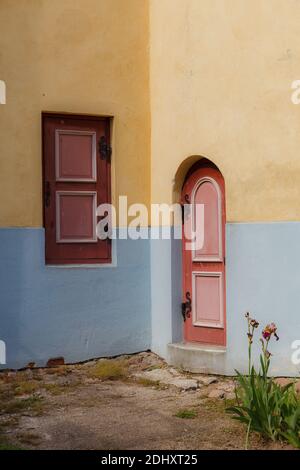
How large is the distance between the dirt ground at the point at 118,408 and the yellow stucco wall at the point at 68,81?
5.82 ft

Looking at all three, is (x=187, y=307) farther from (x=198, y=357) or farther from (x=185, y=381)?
(x=185, y=381)

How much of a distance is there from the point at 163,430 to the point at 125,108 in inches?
159

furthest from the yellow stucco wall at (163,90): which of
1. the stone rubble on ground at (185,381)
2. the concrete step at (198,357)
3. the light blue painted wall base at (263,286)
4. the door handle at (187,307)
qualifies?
the stone rubble on ground at (185,381)

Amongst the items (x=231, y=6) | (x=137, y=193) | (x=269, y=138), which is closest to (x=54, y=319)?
(x=137, y=193)

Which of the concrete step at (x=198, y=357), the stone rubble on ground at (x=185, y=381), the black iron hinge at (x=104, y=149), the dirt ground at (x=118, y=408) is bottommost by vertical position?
the dirt ground at (x=118, y=408)

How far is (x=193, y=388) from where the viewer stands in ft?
24.8

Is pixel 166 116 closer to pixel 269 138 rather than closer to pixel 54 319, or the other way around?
pixel 269 138

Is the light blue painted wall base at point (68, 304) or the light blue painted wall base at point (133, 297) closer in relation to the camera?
the light blue painted wall base at point (133, 297)

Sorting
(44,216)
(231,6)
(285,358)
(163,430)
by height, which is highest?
(231,6)

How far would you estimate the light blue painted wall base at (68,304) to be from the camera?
815cm

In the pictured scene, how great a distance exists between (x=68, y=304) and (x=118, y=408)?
5.89ft

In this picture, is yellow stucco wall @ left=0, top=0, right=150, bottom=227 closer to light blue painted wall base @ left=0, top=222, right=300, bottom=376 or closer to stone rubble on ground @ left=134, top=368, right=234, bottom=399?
light blue painted wall base @ left=0, top=222, right=300, bottom=376

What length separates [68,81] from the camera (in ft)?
27.9

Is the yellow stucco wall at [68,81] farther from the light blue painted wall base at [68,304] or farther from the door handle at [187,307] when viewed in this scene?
the door handle at [187,307]
